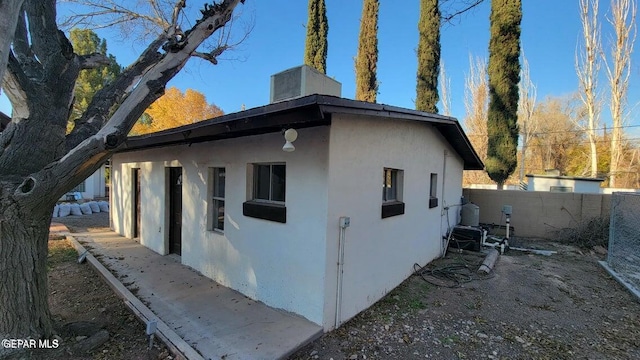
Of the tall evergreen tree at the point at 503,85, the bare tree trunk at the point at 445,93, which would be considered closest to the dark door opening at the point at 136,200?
the tall evergreen tree at the point at 503,85

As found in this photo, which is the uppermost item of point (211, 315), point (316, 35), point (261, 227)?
point (316, 35)

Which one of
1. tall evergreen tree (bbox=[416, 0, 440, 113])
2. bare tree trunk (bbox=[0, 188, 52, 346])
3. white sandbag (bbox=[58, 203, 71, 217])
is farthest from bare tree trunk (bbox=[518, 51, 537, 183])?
white sandbag (bbox=[58, 203, 71, 217])

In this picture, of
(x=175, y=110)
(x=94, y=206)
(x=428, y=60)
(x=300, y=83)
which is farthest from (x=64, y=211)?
(x=428, y=60)

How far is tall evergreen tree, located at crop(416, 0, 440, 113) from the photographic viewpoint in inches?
513

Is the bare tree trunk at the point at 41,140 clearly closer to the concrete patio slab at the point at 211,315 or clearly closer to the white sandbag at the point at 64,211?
the concrete patio slab at the point at 211,315

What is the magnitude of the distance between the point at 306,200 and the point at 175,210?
14.9ft

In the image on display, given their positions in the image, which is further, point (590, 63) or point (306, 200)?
point (590, 63)

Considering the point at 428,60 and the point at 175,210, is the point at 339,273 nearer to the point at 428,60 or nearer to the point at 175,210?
the point at 175,210

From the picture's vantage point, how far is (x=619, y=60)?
55.0 ft

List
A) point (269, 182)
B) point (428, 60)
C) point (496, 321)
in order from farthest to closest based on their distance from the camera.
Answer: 1. point (428, 60)
2. point (269, 182)
3. point (496, 321)

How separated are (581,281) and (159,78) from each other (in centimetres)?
827

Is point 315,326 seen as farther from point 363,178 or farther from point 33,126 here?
point 33,126

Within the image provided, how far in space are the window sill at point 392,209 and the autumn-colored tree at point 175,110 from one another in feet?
72.0

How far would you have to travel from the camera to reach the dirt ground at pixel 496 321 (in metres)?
3.45
